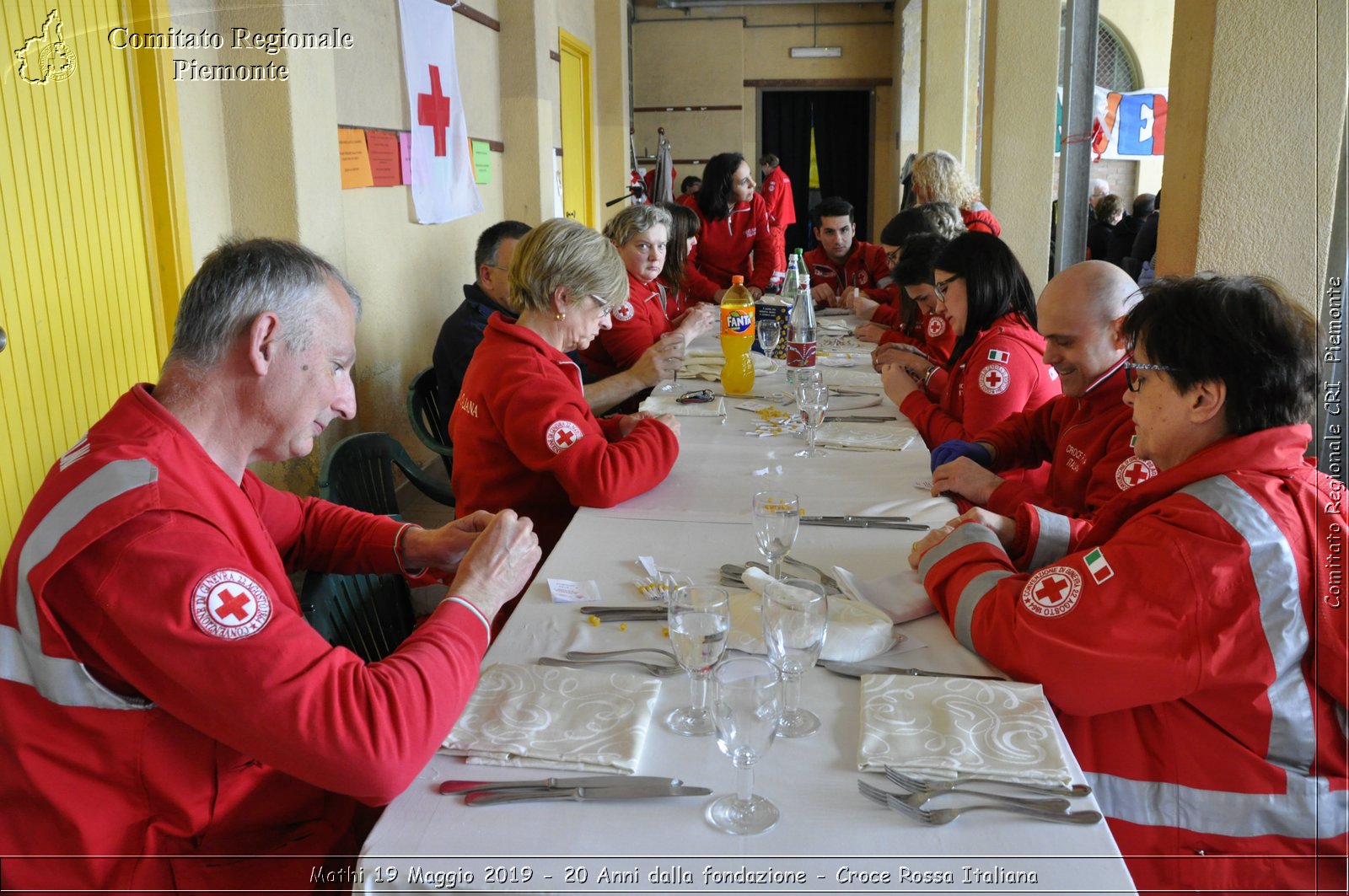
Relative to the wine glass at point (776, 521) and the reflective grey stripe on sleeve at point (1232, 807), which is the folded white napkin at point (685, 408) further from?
the reflective grey stripe on sleeve at point (1232, 807)

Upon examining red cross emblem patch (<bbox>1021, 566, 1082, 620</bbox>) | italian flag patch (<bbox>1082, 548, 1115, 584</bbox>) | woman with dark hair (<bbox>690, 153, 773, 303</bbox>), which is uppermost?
woman with dark hair (<bbox>690, 153, 773, 303</bbox>)

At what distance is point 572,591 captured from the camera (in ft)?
5.20

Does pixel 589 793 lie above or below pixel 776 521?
below

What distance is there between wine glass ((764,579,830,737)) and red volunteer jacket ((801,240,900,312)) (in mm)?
4357

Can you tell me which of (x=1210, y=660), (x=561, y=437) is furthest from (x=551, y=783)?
(x=561, y=437)

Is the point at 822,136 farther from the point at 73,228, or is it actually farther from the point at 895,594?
the point at 895,594

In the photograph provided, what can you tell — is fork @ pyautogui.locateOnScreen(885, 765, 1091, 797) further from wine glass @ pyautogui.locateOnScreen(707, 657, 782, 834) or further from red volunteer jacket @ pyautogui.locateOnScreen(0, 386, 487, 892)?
red volunteer jacket @ pyautogui.locateOnScreen(0, 386, 487, 892)

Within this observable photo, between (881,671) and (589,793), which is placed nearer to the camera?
(589,793)

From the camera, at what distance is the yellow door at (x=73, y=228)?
2.38 metres

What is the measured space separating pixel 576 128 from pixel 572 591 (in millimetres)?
7057

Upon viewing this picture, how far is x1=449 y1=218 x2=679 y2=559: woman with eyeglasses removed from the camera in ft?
6.70

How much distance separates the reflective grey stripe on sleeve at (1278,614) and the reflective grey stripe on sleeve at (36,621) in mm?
1281

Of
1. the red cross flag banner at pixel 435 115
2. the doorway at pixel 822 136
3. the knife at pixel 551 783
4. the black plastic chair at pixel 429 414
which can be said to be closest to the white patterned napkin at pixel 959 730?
the knife at pixel 551 783

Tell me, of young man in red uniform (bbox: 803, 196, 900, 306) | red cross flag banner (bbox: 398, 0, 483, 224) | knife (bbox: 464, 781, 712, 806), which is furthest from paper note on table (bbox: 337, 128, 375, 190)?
knife (bbox: 464, 781, 712, 806)
